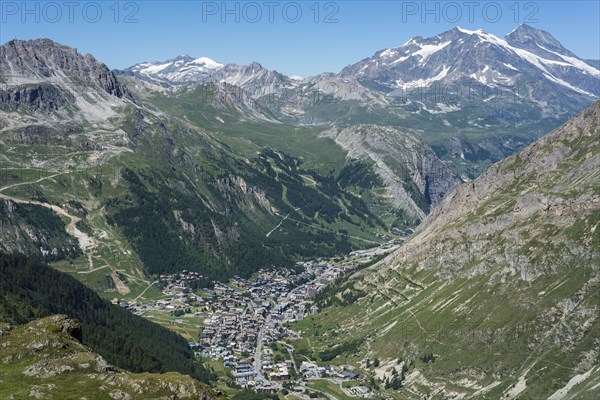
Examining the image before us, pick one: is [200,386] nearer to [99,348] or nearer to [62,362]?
[62,362]

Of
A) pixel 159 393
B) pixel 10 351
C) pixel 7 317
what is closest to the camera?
pixel 159 393

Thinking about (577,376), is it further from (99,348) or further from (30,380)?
(30,380)

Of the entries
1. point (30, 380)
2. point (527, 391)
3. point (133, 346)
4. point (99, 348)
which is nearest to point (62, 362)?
point (30, 380)

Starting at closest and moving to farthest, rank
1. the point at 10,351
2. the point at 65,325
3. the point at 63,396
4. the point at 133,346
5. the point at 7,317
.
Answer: the point at 63,396 < the point at 10,351 < the point at 65,325 < the point at 7,317 < the point at 133,346

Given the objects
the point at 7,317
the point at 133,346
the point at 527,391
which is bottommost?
the point at 527,391

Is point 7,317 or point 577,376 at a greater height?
point 7,317

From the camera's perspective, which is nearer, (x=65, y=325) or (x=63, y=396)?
(x=63, y=396)

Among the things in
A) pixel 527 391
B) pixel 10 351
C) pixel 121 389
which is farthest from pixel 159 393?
pixel 527 391
